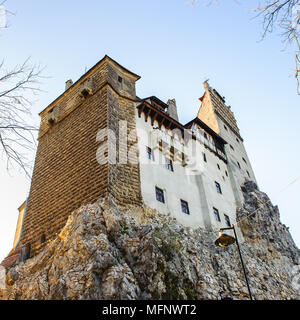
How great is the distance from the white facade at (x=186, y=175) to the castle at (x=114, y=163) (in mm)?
59

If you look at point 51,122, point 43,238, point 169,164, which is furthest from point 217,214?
point 51,122

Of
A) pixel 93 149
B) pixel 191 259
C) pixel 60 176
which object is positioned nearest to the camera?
pixel 191 259

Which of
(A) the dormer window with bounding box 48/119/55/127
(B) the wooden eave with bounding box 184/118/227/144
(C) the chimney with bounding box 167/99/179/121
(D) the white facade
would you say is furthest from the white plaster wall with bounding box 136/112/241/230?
(A) the dormer window with bounding box 48/119/55/127

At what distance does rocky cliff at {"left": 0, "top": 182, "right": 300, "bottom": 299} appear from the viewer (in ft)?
27.5

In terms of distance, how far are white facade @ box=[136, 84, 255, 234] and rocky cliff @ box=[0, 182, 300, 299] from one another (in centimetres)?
101

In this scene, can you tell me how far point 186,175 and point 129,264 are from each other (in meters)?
7.77

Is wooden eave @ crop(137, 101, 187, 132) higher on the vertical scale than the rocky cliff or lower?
higher

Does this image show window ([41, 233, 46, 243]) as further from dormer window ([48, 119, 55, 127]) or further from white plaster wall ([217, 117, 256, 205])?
white plaster wall ([217, 117, 256, 205])

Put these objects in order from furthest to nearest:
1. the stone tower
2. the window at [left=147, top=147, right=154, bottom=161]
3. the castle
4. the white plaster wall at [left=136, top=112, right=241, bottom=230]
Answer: the window at [left=147, top=147, right=154, bottom=161], the white plaster wall at [left=136, top=112, right=241, bottom=230], the castle, the stone tower

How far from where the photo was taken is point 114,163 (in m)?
11.8

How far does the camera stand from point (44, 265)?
1042 cm
